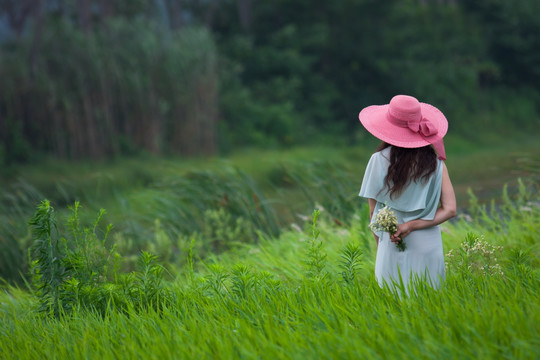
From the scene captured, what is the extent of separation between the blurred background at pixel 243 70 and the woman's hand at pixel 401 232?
1227 cm

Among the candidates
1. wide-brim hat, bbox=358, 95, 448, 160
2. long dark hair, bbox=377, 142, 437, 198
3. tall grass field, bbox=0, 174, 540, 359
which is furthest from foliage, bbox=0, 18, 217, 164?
long dark hair, bbox=377, 142, 437, 198

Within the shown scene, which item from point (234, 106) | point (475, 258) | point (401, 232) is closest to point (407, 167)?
point (401, 232)

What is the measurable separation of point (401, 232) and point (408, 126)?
529 mm

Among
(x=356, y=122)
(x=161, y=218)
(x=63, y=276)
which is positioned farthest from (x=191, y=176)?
(x=356, y=122)

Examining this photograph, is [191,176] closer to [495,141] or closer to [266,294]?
[266,294]

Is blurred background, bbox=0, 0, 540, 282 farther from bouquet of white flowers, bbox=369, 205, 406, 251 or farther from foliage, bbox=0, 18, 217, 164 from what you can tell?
bouquet of white flowers, bbox=369, 205, 406, 251

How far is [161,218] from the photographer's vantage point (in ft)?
21.2

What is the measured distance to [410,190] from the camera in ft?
10.3

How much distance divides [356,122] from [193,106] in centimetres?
922

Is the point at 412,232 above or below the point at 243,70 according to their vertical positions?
below

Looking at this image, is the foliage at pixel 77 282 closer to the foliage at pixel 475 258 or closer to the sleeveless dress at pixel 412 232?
the sleeveless dress at pixel 412 232

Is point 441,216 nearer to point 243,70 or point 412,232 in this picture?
point 412,232

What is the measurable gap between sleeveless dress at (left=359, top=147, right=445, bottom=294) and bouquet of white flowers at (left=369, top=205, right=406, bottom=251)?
0.13 m

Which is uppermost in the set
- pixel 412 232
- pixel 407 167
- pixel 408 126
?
pixel 408 126
